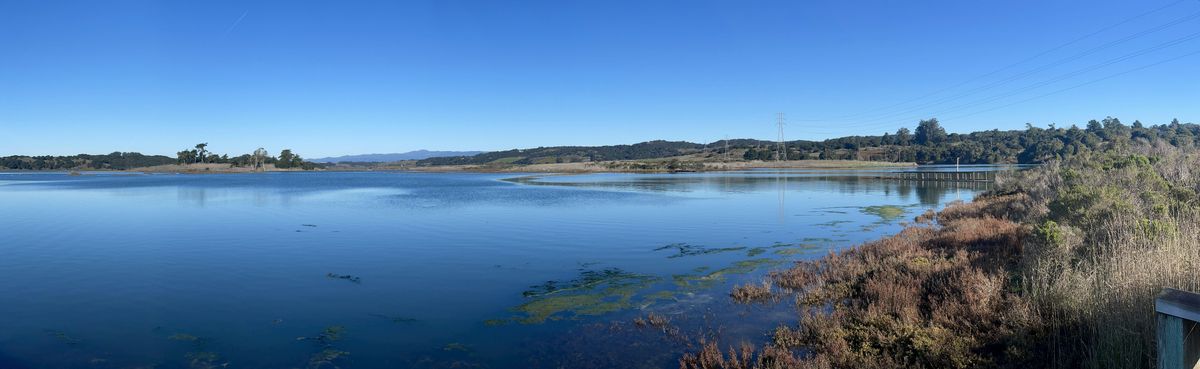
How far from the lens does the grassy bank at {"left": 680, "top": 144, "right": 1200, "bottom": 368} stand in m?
6.73

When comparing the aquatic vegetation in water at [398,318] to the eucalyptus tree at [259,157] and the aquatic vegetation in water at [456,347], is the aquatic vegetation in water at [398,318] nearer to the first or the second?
the aquatic vegetation in water at [456,347]

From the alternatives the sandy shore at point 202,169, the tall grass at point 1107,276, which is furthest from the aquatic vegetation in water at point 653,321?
the sandy shore at point 202,169

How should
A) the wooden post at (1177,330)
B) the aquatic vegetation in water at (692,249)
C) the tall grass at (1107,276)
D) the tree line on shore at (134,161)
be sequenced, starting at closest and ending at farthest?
the wooden post at (1177,330) → the tall grass at (1107,276) → the aquatic vegetation in water at (692,249) → the tree line on shore at (134,161)

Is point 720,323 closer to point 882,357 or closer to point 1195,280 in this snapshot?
point 882,357

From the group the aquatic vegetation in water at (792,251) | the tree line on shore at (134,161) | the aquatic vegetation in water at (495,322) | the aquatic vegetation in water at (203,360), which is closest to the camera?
the aquatic vegetation in water at (203,360)

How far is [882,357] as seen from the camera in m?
7.61

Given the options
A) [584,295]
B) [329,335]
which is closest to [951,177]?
[584,295]

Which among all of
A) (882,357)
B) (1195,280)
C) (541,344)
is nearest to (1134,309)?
(1195,280)

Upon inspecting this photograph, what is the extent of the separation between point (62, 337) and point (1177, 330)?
1310 centimetres

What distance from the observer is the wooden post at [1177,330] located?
3.74 m

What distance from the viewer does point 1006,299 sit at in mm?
8891

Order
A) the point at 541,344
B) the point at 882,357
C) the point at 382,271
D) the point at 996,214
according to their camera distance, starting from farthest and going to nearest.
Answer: the point at 996,214
the point at 382,271
the point at 541,344
the point at 882,357

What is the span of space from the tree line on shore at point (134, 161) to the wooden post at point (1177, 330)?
619 ft

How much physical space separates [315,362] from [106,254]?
44.6 ft
